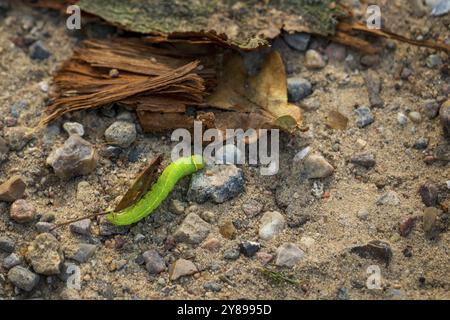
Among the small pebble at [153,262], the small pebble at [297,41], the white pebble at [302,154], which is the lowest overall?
the small pebble at [153,262]

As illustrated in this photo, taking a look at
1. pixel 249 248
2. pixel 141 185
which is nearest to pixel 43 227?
pixel 141 185

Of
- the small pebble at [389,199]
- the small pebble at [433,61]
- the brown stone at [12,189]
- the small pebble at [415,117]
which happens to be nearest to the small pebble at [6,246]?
the brown stone at [12,189]

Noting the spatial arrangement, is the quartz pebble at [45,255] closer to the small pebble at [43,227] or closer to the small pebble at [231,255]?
the small pebble at [43,227]

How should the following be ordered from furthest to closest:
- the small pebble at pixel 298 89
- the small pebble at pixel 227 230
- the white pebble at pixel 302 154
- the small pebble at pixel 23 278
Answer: the small pebble at pixel 298 89
the white pebble at pixel 302 154
the small pebble at pixel 227 230
the small pebble at pixel 23 278

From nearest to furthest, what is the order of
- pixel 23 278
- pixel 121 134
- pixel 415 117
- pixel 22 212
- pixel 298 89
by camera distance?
pixel 23 278 → pixel 22 212 → pixel 121 134 → pixel 415 117 → pixel 298 89

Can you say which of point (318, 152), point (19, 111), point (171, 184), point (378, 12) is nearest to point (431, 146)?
point (318, 152)

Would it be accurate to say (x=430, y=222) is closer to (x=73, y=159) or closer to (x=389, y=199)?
(x=389, y=199)

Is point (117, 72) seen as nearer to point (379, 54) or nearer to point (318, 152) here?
point (318, 152)
